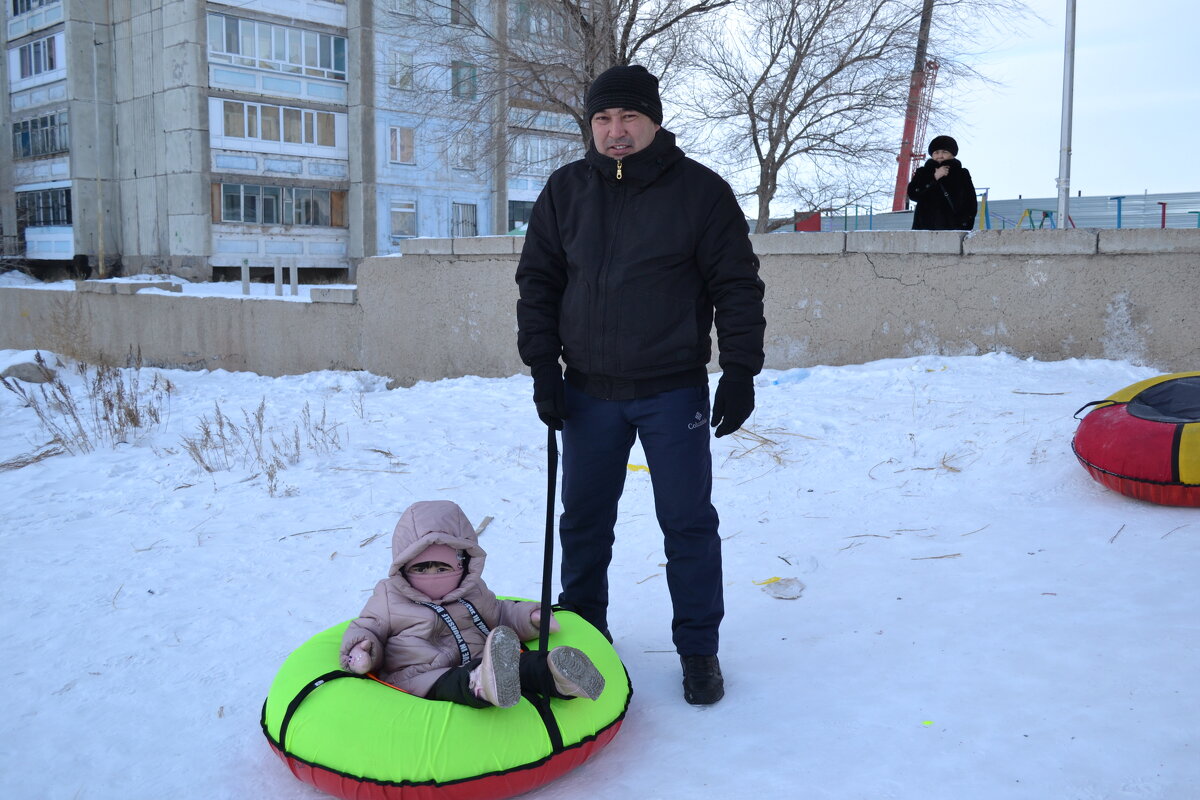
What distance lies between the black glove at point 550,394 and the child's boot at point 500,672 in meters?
0.82

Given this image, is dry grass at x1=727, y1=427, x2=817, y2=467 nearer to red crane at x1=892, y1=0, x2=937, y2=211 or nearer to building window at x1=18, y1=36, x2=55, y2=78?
red crane at x1=892, y1=0, x2=937, y2=211

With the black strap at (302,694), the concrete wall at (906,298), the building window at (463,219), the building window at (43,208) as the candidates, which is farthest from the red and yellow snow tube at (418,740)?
the building window at (43,208)

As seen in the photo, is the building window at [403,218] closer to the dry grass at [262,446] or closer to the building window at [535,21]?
the building window at [535,21]

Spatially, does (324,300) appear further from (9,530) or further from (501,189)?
(501,189)

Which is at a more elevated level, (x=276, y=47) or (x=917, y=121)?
(x=276, y=47)

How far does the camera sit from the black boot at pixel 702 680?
3221mm

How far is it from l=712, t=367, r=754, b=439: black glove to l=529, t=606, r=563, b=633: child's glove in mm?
788

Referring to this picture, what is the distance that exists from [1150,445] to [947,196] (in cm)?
447

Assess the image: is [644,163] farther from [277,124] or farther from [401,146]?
[401,146]

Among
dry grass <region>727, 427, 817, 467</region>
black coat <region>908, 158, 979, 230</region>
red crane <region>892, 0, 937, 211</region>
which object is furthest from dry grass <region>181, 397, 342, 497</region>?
red crane <region>892, 0, 937, 211</region>

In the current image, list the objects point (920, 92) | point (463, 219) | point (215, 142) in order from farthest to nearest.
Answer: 1. point (463, 219)
2. point (215, 142)
3. point (920, 92)

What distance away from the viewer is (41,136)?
102ft

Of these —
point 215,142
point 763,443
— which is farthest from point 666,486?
point 215,142

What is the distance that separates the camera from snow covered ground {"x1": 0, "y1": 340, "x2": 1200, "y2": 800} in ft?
9.36
